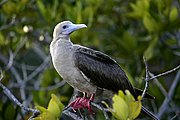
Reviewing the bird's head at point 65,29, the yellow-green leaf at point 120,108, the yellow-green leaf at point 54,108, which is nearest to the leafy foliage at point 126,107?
the yellow-green leaf at point 120,108

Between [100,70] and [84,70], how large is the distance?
201mm

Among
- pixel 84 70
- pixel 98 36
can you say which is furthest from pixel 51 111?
pixel 98 36

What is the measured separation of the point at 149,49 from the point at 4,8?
5.42ft

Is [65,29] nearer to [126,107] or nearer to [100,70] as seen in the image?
[100,70]

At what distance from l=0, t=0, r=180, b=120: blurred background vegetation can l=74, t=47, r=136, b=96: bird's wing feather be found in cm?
90

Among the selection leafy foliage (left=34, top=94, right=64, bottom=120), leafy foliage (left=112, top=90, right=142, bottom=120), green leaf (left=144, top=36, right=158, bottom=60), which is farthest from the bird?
green leaf (left=144, top=36, right=158, bottom=60)

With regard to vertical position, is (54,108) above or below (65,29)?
below

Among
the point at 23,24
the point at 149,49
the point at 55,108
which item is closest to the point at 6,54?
the point at 23,24

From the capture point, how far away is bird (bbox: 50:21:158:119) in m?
4.71

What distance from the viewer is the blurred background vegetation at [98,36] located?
20.9ft

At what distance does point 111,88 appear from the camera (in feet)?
16.2

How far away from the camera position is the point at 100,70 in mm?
4973

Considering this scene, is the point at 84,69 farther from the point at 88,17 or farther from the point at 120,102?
the point at 88,17

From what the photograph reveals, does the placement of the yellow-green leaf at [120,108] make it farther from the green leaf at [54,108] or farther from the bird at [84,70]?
the bird at [84,70]
